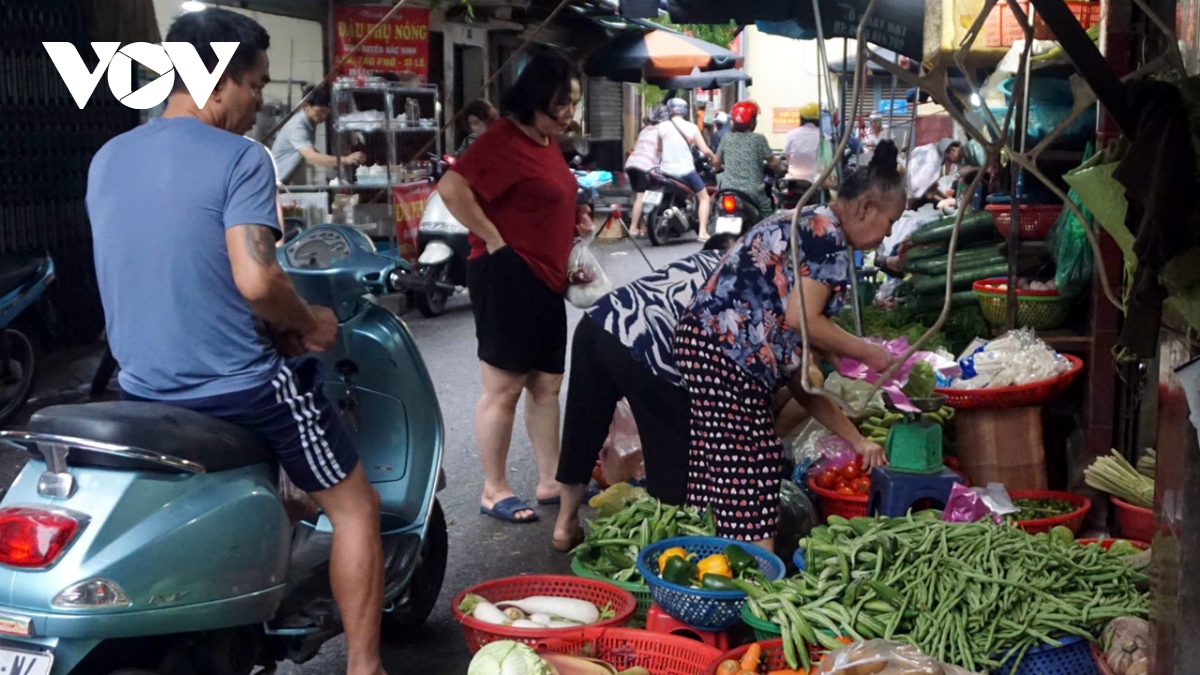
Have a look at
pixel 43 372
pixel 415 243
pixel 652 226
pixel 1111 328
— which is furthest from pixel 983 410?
pixel 652 226

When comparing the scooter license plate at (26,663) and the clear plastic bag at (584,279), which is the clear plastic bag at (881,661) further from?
the clear plastic bag at (584,279)

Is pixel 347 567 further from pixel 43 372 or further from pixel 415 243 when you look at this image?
pixel 415 243

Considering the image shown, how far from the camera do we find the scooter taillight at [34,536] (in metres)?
2.75

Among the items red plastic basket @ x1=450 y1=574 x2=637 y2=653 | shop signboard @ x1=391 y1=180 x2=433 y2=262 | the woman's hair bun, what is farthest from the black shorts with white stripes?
shop signboard @ x1=391 y1=180 x2=433 y2=262

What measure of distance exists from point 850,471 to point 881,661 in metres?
2.10

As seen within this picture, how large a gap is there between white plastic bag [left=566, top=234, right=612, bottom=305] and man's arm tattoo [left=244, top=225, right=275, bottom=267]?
2355 millimetres

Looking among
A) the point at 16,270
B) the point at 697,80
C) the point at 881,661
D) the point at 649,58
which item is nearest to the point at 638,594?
the point at 881,661

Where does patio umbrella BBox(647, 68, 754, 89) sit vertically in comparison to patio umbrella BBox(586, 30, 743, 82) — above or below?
below

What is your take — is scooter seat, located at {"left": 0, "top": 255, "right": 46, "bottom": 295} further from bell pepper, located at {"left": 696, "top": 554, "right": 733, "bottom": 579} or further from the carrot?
the carrot

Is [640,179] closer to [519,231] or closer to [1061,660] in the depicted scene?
[519,231]

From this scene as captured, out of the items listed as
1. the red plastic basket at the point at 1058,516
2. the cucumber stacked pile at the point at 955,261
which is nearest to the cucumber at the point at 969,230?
the cucumber stacked pile at the point at 955,261

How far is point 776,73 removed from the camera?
3506 centimetres

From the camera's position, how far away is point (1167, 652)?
8.56ft

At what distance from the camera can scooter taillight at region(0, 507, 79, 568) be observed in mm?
2748
